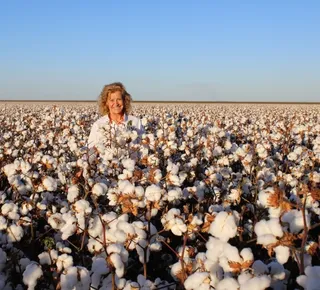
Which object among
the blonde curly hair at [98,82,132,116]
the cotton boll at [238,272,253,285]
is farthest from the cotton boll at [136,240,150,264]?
the blonde curly hair at [98,82,132,116]

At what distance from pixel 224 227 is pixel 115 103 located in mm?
5075

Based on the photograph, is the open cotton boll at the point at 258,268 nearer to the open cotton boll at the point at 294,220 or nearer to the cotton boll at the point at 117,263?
the open cotton boll at the point at 294,220

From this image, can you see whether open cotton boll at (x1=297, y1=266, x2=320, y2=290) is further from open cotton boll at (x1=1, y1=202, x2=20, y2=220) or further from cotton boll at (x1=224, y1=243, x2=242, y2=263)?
open cotton boll at (x1=1, y1=202, x2=20, y2=220)

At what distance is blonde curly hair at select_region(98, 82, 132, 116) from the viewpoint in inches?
271

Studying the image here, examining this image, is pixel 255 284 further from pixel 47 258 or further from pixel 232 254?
→ pixel 47 258

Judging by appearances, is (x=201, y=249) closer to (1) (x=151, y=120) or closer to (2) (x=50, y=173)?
(2) (x=50, y=173)

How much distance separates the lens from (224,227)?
1743mm

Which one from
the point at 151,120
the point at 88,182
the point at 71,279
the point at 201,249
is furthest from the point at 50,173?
the point at 151,120

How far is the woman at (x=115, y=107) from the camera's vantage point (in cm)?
657

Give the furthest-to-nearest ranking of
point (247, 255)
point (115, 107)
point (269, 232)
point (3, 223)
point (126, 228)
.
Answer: point (115, 107), point (3, 223), point (126, 228), point (269, 232), point (247, 255)

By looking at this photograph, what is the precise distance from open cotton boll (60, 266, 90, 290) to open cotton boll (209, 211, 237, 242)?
544mm

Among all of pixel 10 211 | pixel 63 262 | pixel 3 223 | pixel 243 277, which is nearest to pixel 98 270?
pixel 63 262

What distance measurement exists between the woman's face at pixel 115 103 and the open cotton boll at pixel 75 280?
4.90 metres

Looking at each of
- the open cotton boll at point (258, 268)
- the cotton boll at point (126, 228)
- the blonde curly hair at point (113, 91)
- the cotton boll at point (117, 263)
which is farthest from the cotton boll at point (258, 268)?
the blonde curly hair at point (113, 91)
